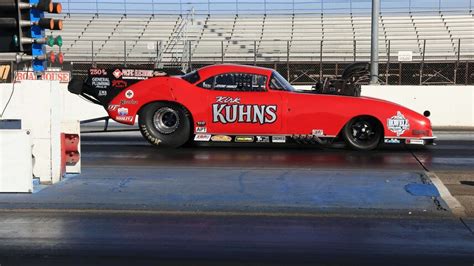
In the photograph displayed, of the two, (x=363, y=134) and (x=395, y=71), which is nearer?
(x=363, y=134)

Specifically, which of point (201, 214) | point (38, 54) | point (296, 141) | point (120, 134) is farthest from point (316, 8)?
point (201, 214)

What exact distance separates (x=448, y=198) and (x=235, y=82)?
5148 millimetres

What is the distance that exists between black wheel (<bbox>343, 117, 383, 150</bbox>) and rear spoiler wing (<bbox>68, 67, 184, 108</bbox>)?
4122 millimetres

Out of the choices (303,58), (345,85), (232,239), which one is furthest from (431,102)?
(232,239)

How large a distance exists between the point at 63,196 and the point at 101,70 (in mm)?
5607

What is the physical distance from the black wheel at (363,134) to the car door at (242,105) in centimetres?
131

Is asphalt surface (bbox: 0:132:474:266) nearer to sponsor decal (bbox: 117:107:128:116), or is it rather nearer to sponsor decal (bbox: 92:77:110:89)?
sponsor decal (bbox: 117:107:128:116)

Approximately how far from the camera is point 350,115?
10766mm

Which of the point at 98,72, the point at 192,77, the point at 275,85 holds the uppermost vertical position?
the point at 98,72

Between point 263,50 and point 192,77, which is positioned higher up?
point 263,50

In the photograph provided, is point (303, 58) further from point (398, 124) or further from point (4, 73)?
point (398, 124)

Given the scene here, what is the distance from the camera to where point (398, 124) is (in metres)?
10.8

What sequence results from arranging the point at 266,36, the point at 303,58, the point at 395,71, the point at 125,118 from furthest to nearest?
1. the point at 266,36
2. the point at 303,58
3. the point at 395,71
4. the point at 125,118

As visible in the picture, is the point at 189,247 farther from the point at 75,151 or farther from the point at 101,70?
the point at 101,70
